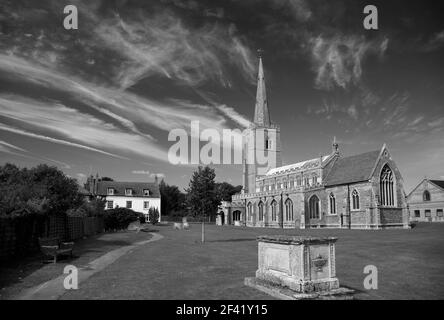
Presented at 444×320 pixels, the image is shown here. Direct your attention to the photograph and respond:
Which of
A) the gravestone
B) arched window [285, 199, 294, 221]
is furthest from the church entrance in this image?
the gravestone

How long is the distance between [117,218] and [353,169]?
33.5 metres

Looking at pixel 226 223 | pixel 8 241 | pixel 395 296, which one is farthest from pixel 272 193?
pixel 395 296

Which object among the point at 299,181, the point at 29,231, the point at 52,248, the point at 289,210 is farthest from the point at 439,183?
the point at 52,248

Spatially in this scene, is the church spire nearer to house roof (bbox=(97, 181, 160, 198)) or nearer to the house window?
house roof (bbox=(97, 181, 160, 198))

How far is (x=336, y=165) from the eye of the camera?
57719 mm

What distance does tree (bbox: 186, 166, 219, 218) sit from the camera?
27.8 m

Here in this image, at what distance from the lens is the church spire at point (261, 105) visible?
8631cm

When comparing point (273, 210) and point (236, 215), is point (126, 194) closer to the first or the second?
point (236, 215)

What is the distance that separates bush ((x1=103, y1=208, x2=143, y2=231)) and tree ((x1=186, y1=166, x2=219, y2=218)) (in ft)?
60.4

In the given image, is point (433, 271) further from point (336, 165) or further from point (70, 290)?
point (336, 165)

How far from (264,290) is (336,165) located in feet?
171

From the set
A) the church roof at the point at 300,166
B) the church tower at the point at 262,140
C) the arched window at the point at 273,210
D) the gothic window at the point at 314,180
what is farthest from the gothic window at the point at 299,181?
the church tower at the point at 262,140

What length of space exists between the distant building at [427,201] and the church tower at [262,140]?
99.9 ft

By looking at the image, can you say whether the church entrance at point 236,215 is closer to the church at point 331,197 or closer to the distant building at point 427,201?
the church at point 331,197
